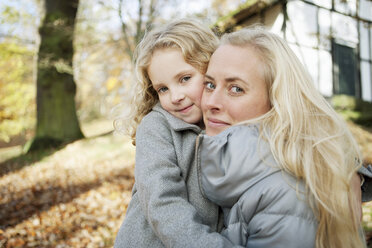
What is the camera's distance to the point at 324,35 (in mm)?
12320

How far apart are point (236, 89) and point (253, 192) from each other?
542mm

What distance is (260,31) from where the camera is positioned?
1791mm

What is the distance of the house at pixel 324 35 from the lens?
11.9 metres

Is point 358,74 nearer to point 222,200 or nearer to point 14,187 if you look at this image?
point 14,187

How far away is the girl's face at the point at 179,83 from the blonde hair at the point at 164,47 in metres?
0.04

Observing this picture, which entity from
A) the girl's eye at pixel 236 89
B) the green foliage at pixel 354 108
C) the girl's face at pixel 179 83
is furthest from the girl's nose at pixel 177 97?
the green foliage at pixel 354 108

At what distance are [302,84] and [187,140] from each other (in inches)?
26.8

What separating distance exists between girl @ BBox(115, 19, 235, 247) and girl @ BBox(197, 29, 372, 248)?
15 cm

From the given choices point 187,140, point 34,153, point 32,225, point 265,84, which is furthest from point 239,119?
point 34,153

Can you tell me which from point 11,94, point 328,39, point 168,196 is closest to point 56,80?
point 11,94

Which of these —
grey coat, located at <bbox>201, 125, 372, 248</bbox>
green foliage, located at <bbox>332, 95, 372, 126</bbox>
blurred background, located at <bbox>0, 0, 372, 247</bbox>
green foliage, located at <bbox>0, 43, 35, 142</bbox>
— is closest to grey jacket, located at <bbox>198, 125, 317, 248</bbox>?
grey coat, located at <bbox>201, 125, 372, 248</bbox>

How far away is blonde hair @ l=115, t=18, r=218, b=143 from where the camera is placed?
6.63 feet

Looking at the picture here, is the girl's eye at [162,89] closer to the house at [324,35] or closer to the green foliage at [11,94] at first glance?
the house at [324,35]

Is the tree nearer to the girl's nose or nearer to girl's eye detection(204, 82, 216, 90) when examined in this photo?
the girl's nose
